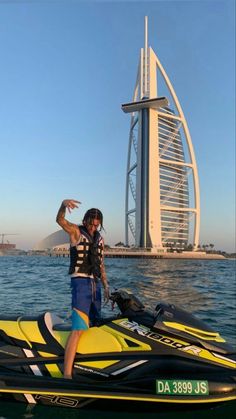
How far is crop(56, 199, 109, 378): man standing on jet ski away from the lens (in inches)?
129

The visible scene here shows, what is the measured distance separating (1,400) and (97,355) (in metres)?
0.88

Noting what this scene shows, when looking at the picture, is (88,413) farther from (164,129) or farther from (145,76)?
(145,76)

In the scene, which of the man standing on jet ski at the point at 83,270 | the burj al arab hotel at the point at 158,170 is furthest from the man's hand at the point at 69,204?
the burj al arab hotel at the point at 158,170

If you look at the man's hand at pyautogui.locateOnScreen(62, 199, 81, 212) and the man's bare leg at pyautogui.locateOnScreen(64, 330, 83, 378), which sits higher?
the man's hand at pyautogui.locateOnScreen(62, 199, 81, 212)

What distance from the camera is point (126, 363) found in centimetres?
324

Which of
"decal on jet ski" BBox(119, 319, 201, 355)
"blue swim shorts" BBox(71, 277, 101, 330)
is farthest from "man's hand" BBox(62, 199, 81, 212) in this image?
"decal on jet ski" BBox(119, 319, 201, 355)

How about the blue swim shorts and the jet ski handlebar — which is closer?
the blue swim shorts

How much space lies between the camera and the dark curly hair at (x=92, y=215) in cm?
354

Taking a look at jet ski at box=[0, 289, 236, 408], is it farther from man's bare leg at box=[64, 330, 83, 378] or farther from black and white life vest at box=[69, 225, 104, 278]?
black and white life vest at box=[69, 225, 104, 278]

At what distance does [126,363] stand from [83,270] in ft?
2.71

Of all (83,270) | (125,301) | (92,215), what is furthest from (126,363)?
(92,215)

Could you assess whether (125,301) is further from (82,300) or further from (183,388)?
(183,388)

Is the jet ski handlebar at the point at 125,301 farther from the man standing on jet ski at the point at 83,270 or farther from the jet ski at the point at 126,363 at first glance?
the man standing on jet ski at the point at 83,270

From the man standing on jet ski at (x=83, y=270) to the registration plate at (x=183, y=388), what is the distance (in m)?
0.75
